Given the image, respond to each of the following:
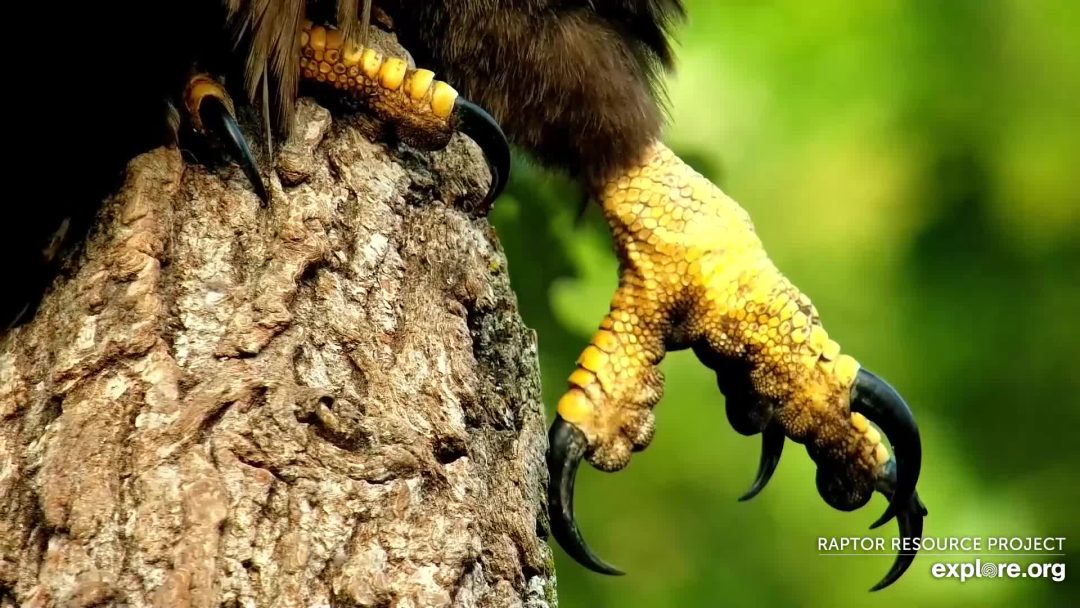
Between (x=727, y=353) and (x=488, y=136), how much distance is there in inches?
14.9

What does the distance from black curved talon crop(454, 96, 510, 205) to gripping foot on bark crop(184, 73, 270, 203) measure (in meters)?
0.21

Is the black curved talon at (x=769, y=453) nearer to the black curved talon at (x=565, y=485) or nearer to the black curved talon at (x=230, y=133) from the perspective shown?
the black curved talon at (x=565, y=485)

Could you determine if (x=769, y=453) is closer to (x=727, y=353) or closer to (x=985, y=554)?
(x=727, y=353)

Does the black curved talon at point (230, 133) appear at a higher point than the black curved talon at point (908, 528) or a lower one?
lower

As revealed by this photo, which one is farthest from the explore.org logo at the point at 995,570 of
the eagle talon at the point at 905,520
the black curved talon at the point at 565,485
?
the black curved talon at the point at 565,485

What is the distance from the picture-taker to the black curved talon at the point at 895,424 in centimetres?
125

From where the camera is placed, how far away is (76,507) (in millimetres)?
821

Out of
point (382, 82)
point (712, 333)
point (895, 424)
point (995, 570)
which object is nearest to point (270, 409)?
point (382, 82)

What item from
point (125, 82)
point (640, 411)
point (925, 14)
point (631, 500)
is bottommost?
point (631, 500)

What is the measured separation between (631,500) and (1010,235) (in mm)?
979

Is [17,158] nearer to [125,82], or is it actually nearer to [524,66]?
[125,82]

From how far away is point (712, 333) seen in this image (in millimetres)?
1312

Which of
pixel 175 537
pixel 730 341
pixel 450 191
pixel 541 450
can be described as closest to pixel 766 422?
pixel 730 341

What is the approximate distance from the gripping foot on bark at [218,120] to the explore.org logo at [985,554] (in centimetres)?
168
